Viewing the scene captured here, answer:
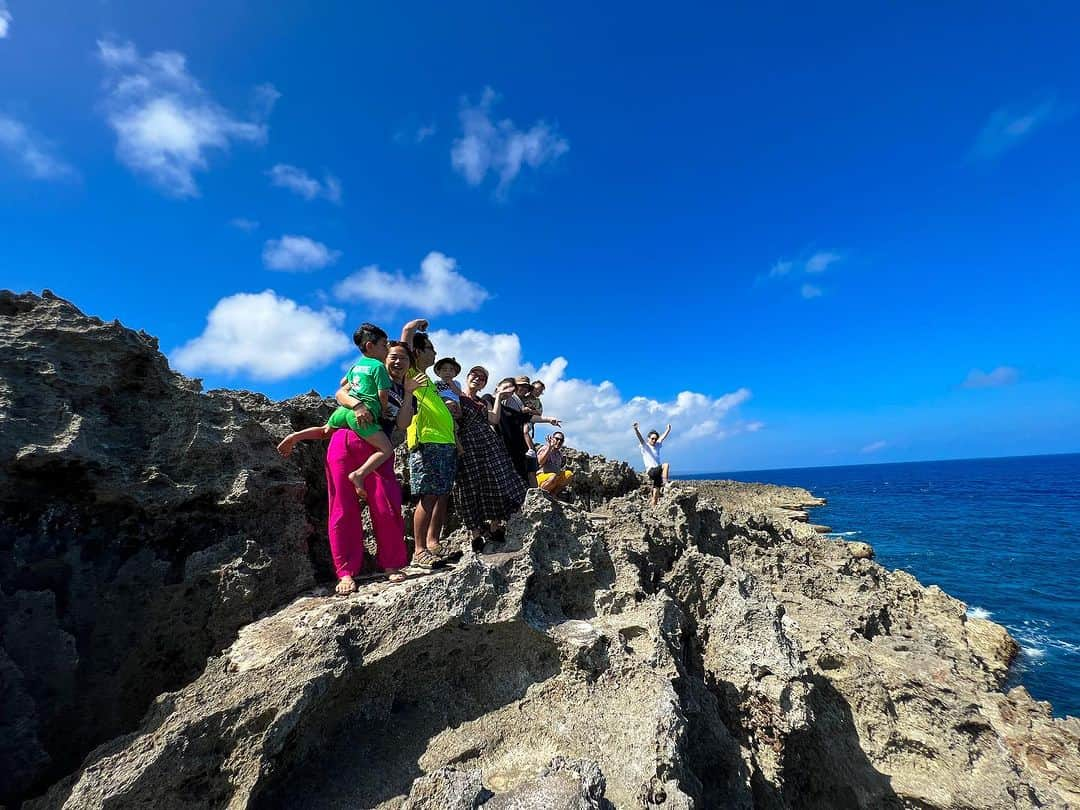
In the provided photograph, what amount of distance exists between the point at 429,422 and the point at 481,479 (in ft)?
3.69

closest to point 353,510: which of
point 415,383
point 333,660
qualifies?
point 415,383

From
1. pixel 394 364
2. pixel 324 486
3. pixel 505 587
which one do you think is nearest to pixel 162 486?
pixel 324 486

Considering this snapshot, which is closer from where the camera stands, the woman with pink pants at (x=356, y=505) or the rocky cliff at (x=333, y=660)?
the rocky cliff at (x=333, y=660)

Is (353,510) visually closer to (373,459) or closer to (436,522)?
(373,459)

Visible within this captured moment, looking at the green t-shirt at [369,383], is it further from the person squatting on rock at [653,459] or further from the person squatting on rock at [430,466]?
the person squatting on rock at [653,459]

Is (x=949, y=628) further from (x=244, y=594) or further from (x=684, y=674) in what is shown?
(x=244, y=594)

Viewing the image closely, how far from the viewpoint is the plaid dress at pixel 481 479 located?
602 cm

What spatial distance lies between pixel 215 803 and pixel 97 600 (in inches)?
75.4

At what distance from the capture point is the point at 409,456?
5445 mm

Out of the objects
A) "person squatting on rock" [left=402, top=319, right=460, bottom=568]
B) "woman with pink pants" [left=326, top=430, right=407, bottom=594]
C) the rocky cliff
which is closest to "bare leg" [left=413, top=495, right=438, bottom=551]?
"person squatting on rock" [left=402, top=319, right=460, bottom=568]

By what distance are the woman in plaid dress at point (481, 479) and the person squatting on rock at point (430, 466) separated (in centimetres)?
55

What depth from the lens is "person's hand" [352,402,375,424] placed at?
4910mm

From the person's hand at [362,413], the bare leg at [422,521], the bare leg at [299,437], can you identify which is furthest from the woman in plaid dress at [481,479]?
the bare leg at [299,437]

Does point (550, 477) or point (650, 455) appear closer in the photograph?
point (550, 477)
